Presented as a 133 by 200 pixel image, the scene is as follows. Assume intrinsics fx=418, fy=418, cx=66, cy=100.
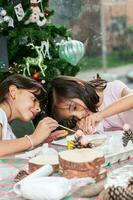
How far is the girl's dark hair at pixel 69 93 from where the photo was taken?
173cm

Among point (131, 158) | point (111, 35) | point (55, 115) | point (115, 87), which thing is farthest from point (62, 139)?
point (111, 35)

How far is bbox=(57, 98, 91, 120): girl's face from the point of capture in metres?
1.68

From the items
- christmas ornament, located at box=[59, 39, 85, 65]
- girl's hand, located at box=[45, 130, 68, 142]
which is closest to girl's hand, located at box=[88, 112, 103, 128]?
girl's hand, located at box=[45, 130, 68, 142]

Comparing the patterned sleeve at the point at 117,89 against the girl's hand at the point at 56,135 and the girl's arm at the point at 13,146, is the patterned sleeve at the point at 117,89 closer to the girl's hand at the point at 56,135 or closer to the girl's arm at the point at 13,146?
the girl's hand at the point at 56,135

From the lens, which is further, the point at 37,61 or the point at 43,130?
the point at 37,61

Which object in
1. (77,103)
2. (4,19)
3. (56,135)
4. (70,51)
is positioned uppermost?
(4,19)

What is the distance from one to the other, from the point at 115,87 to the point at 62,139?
1.70 ft

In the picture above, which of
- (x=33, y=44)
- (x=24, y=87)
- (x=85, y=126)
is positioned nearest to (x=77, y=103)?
(x=85, y=126)

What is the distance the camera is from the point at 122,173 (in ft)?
3.68

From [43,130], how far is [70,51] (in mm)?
851

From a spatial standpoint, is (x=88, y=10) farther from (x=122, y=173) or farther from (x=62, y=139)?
(x=122, y=173)

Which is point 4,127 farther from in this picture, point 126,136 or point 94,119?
point 126,136

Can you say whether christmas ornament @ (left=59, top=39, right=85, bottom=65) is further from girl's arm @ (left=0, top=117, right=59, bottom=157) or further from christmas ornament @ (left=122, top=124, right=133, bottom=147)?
christmas ornament @ (left=122, top=124, right=133, bottom=147)

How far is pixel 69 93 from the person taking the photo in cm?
172
